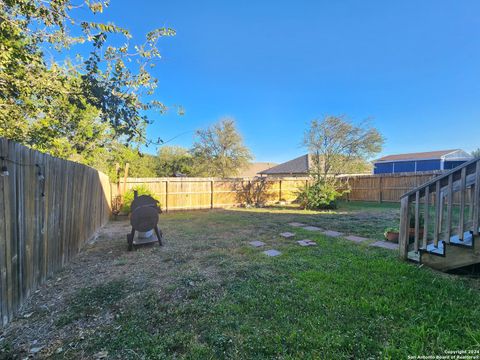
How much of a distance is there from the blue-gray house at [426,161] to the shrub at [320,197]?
20.1 metres

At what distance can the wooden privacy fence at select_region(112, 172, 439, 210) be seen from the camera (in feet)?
35.6

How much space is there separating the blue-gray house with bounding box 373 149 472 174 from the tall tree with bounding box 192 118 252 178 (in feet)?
58.5

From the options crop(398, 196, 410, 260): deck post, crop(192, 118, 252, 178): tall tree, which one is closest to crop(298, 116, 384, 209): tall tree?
crop(398, 196, 410, 260): deck post

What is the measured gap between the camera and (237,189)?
1312cm

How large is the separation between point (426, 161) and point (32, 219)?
105 feet

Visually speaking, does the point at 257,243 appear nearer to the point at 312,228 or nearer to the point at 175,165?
the point at 312,228

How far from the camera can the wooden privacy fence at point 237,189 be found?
10852 mm

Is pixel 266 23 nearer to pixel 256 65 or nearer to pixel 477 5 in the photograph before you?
pixel 256 65

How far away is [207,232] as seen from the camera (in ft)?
20.3

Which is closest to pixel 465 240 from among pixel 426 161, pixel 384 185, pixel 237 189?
pixel 237 189

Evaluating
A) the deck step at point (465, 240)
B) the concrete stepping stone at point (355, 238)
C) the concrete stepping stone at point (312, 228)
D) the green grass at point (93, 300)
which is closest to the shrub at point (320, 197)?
the concrete stepping stone at point (312, 228)

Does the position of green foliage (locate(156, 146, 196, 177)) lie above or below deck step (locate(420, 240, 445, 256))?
above

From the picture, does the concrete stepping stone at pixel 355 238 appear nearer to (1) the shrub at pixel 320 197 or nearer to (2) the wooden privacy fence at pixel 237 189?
(1) the shrub at pixel 320 197

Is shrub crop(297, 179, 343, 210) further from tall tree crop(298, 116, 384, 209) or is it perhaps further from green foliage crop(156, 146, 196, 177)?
→ green foliage crop(156, 146, 196, 177)
